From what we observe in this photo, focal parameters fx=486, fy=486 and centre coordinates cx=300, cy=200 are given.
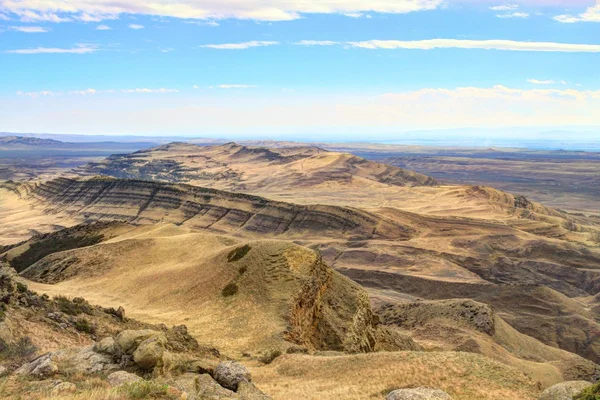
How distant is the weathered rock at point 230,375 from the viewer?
17.2m

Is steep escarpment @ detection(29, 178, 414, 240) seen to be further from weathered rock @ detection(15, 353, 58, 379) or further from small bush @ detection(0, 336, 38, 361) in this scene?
weathered rock @ detection(15, 353, 58, 379)

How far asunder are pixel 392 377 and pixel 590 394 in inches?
276

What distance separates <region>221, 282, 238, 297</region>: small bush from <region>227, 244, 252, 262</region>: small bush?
3.11 meters

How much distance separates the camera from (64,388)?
1236 cm

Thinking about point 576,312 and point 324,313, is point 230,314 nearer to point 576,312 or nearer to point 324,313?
point 324,313

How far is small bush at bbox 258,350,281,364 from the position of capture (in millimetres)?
23516

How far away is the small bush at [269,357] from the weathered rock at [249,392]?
239 inches

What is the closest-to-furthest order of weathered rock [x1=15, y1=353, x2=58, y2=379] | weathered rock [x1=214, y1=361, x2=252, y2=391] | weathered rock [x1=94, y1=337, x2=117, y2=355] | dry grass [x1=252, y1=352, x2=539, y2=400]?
weathered rock [x1=15, y1=353, x2=58, y2=379], weathered rock [x1=94, y1=337, x2=117, y2=355], weathered rock [x1=214, y1=361, x2=252, y2=391], dry grass [x1=252, y1=352, x2=539, y2=400]

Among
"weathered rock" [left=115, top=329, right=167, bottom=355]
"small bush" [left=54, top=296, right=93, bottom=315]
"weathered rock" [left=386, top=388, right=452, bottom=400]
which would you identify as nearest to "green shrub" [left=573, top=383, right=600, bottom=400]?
"weathered rock" [left=386, top=388, right=452, bottom=400]

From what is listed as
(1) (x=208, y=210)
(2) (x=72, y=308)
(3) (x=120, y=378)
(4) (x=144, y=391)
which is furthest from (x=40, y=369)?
(1) (x=208, y=210)

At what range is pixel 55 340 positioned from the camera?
19781 millimetres

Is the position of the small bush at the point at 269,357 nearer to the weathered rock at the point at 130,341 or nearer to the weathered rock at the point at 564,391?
the weathered rock at the point at 130,341

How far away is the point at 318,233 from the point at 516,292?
4320 cm

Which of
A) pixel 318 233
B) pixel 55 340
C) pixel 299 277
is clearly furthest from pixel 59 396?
pixel 318 233
